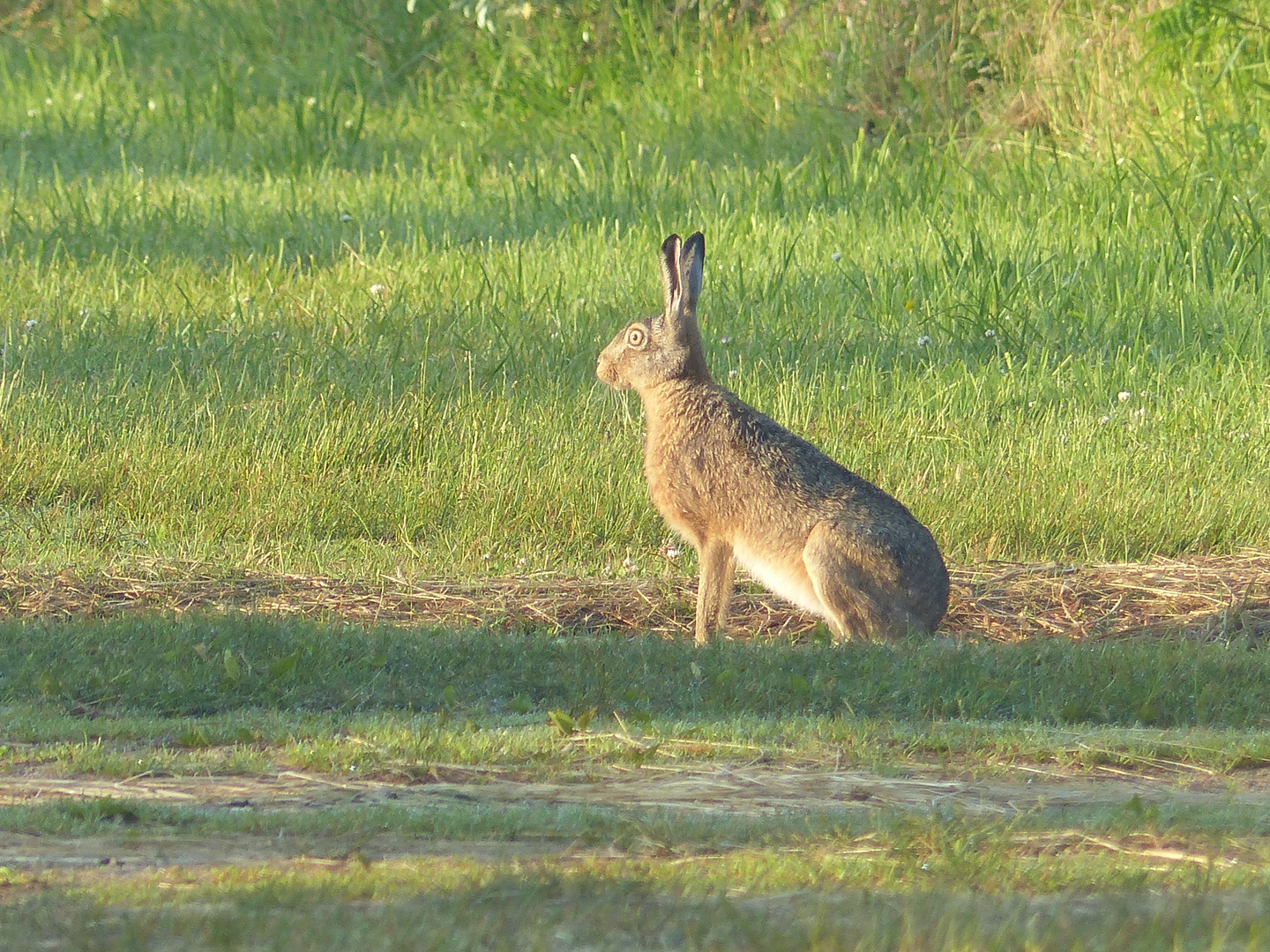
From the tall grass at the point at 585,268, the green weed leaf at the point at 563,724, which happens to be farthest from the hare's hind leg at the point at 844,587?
the tall grass at the point at 585,268

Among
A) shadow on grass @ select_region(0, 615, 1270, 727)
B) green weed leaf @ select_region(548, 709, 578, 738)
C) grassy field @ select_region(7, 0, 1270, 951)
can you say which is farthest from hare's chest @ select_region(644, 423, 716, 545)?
green weed leaf @ select_region(548, 709, 578, 738)

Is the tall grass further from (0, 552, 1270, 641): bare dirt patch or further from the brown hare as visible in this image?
the brown hare

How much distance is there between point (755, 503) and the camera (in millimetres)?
6750

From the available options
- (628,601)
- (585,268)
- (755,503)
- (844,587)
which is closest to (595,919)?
(844,587)

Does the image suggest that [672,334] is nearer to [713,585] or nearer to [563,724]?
[713,585]

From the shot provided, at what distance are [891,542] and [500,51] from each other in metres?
11.4

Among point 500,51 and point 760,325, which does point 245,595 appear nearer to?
point 760,325

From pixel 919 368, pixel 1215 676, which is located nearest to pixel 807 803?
pixel 1215 676

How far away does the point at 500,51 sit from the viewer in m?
16.8

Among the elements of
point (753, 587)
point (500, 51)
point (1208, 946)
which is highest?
point (500, 51)

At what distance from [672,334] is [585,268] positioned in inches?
174

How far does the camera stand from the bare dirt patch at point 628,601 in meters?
7.00

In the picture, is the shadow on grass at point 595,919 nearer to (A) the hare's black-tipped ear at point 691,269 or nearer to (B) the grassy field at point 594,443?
(B) the grassy field at point 594,443

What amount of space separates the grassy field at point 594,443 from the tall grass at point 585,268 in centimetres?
4
